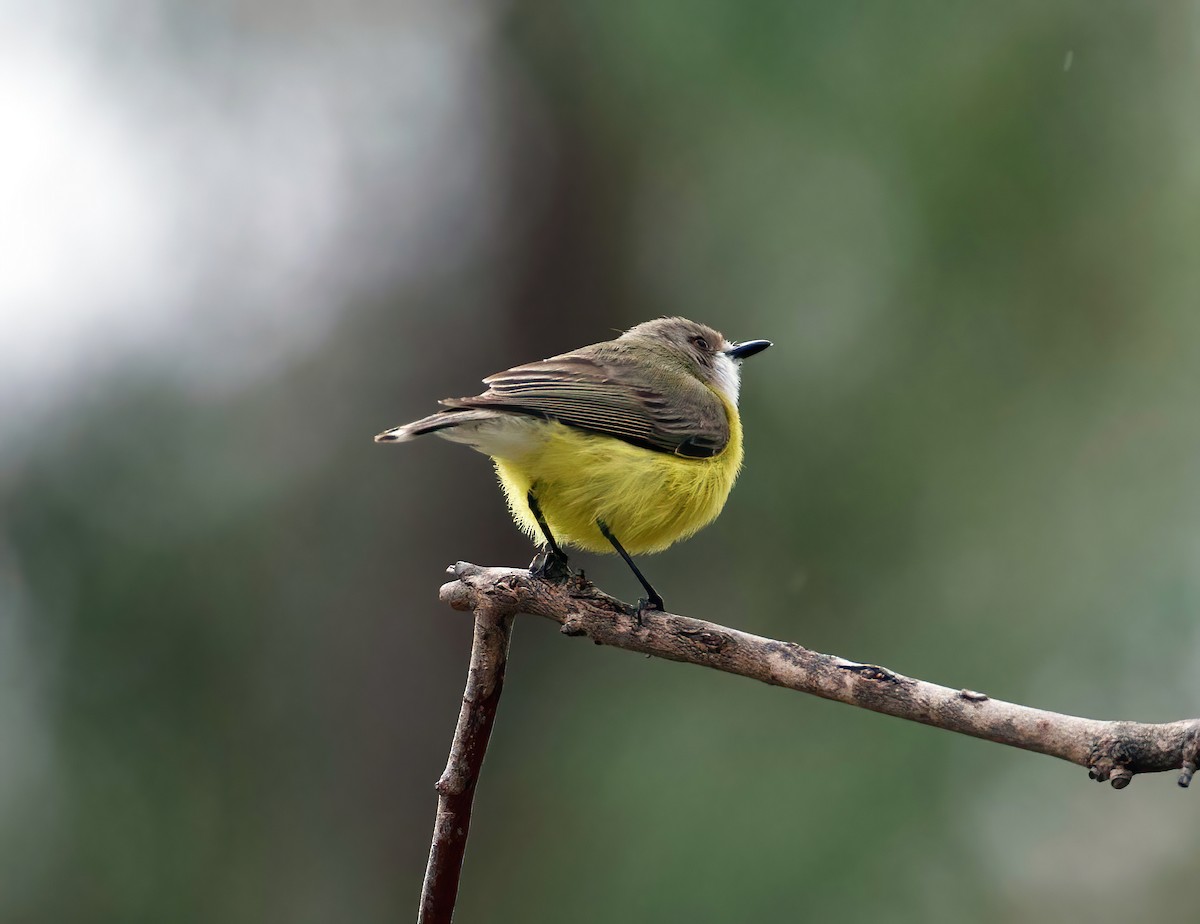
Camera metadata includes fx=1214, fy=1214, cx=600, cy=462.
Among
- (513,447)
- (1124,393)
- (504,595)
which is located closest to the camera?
(504,595)

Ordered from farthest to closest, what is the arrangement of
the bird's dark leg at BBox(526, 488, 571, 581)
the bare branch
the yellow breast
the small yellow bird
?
the yellow breast
the small yellow bird
the bird's dark leg at BBox(526, 488, 571, 581)
the bare branch

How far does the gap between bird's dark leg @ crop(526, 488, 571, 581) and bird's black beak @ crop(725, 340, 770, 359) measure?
6.28 feet

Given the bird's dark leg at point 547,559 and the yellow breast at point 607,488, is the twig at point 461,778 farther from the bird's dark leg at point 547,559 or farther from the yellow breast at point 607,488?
the yellow breast at point 607,488

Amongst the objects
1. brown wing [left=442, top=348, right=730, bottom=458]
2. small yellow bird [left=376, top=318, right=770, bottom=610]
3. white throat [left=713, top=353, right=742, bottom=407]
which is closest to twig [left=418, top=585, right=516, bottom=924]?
small yellow bird [left=376, top=318, right=770, bottom=610]

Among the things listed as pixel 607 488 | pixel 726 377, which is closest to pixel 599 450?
pixel 607 488

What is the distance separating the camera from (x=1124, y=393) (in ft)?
22.0

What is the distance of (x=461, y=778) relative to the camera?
3047 mm

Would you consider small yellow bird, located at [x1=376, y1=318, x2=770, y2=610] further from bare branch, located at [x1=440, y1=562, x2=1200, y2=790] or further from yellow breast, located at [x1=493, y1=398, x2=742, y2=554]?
bare branch, located at [x1=440, y1=562, x2=1200, y2=790]

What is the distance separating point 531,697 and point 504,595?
173 inches

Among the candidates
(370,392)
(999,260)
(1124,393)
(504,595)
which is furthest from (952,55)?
(504,595)

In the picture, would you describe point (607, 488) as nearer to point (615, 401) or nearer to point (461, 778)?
point (615, 401)

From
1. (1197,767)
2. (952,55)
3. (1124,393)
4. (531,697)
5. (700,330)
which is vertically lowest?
(1197,767)

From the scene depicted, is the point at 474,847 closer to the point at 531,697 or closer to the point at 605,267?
the point at 531,697

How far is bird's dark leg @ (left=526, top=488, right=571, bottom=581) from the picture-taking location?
12.4 feet
